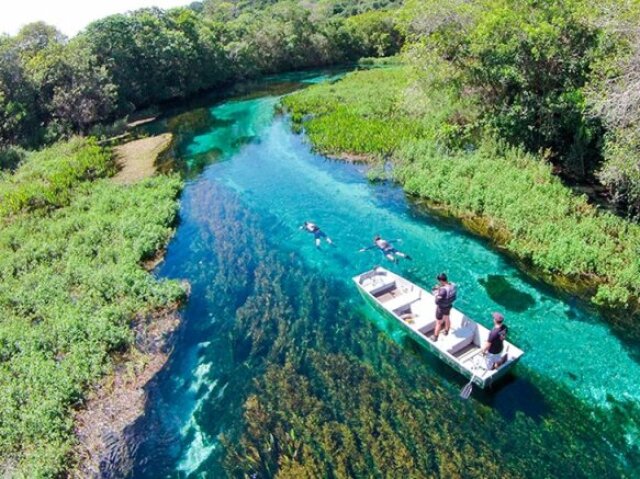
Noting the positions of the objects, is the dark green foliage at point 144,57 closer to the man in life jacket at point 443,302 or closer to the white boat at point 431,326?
the white boat at point 431,326

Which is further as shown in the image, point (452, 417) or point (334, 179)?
point (334, 179)

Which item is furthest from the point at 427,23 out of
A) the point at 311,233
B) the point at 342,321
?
the point at 342,321

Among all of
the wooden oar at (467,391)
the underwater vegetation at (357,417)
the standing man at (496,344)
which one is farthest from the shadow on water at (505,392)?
the standing man at (496,344)

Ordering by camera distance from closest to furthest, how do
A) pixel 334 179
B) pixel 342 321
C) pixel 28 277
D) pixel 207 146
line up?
1. pixel 342 321
2. pixel 28 277
3. pixel 334 179
4. pixel 207 146

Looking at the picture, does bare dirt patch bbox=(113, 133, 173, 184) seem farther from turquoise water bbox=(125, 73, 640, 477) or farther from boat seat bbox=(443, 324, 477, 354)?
boat seat bbox=(443, 324, 477, 354)

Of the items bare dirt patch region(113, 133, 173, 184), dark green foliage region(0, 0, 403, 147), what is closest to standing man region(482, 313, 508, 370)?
dark green foliage region(0, 0, 403, 147)

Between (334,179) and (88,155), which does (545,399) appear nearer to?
(334,179)

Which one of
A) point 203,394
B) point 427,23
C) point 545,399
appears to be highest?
point 427,23

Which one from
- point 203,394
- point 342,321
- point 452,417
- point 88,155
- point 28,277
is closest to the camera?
point 452,417
